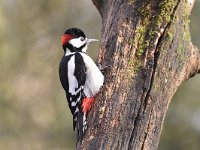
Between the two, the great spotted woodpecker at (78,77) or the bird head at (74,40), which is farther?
the bird head at (74,40)

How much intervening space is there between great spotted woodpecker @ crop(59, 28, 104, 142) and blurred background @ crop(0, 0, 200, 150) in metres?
6.53

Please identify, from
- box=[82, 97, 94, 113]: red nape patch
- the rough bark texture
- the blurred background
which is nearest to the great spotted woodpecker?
box=[82, 97, 94, 113]: red nape patch

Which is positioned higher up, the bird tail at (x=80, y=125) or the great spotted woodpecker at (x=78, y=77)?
the great spotted woodpecker at (x=78, y=77)

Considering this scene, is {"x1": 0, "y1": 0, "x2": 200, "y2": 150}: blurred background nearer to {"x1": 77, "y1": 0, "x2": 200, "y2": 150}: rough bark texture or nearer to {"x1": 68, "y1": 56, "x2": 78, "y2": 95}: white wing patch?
{"x1": 68, "y1": 56, "x2": 78, "y2": 95}: white wing patch

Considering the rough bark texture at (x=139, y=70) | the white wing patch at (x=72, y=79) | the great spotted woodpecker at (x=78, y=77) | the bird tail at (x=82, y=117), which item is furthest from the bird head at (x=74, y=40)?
the bird tail at (x=82, y=117)

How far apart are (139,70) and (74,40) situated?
40.7 inches

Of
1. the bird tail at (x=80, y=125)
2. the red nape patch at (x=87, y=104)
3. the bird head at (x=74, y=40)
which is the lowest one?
the bird tail at (x=80, y=125)

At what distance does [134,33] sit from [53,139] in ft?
25.6

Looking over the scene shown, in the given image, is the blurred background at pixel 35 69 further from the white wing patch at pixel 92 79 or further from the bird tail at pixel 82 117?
the bird tail at pixel 82 117

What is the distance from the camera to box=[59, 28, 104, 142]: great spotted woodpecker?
4.57 m

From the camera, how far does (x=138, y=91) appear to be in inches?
168

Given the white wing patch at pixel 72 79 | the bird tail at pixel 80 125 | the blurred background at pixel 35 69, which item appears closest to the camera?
the bird tail at pixel 80 125

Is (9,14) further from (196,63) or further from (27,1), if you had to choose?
(196,63)

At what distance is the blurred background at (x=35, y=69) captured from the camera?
12.0 m
